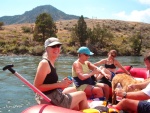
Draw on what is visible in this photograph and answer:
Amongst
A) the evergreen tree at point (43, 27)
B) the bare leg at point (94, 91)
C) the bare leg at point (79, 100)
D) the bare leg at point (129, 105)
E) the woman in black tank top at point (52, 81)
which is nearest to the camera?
the woman in black tank top at point (52, 81)

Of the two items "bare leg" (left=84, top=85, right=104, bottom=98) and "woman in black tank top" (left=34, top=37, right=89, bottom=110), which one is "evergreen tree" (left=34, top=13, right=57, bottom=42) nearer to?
"bare leg" (left=84, top=85, right=104, bottom=98)

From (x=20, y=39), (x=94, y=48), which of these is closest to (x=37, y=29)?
(x=20, y=39)

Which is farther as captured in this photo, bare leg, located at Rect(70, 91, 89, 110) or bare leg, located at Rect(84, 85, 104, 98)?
bare leg, located at Rect(84, 85, 104, 98)

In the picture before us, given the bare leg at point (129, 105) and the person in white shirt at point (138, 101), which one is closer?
the person in white shirt at point (138, 101)

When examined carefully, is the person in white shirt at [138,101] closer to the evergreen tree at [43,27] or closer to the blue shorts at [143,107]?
the blue shorts at [143,107]

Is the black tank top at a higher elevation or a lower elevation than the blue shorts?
higher

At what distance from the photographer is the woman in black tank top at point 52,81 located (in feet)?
12.7

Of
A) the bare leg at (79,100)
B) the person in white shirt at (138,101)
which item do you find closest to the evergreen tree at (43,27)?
the bare leg at (79,100)

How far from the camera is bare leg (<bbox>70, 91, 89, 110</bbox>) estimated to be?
4.26m

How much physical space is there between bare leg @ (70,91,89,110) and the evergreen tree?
157 ft

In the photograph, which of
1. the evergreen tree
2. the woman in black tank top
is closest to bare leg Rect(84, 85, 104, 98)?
Answer: the woman in black tank top

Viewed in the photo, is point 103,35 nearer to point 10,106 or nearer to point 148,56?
point 10,106

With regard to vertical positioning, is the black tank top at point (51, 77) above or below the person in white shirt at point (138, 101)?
above

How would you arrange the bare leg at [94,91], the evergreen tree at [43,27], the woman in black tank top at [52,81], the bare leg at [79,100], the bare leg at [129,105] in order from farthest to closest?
1. the evergreen tree at [43,27]
2. the bare leg at [94,91]
3. the bare leg at [79,100]
4. the bare leg at [129,105]
5. the woman in black tank top at [52,81]
